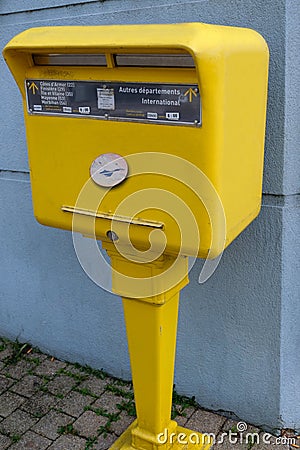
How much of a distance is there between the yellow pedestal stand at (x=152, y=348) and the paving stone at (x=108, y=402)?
0.37 meters

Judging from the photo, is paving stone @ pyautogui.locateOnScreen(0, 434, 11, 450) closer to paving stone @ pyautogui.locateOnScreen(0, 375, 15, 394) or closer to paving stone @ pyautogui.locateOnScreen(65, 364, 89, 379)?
paving stone @ pyautogui.locateOnScreen(0, 375, 15, 394)

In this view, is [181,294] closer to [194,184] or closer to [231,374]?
[231,374]

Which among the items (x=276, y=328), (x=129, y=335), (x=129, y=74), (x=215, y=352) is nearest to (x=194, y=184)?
(x=129, y=74)

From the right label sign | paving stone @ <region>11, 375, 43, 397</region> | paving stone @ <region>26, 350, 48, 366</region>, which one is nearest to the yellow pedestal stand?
the right label sign

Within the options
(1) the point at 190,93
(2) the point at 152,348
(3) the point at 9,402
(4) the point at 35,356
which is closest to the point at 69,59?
(1) the point at 190,93

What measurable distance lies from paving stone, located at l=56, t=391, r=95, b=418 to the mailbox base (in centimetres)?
39

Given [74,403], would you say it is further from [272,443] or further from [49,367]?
[272,443]

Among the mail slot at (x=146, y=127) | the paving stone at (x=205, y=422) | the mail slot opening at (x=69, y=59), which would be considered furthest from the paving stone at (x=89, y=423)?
the mail slot opening at (x=69, y=59)

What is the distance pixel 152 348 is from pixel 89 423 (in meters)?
0.84

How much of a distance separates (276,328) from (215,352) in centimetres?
37

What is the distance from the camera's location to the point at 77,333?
3.18 metres

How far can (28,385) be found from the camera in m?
3.09

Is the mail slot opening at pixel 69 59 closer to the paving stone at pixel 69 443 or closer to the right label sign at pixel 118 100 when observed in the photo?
the right label sign at pixel 118 100

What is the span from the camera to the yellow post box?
1.65 metres
